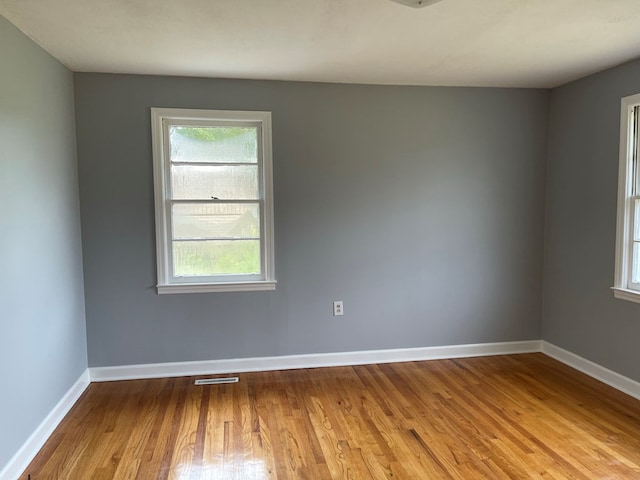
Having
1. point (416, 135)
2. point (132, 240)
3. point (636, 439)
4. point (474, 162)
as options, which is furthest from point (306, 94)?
point (636, 439)

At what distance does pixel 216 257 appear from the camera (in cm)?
327

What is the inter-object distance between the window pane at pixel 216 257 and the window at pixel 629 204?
104 inches

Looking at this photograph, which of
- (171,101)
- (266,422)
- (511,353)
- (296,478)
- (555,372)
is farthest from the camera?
(511,353)

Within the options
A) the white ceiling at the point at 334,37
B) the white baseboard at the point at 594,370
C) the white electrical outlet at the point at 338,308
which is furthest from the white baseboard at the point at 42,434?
the white baseboard at the point at 594,370

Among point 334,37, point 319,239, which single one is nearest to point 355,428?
point 319,239

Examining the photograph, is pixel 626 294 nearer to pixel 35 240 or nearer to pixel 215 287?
pixel 215 287

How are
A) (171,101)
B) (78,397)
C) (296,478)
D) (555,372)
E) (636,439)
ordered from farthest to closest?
(555,372)
(171,101)
(78,397)
(636,439)
(296,478)

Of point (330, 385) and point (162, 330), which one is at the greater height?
point (162, 330)

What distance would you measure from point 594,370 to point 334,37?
9.99 ft

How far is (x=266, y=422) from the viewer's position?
2.56m

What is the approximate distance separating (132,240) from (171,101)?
3.51 feet

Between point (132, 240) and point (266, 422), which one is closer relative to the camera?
point (266, 422)

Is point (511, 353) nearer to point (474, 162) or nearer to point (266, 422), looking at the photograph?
point (474, 162)

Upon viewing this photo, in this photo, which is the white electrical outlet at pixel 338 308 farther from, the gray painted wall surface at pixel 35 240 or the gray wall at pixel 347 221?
the gray painted wall surface at pixel 35 240
